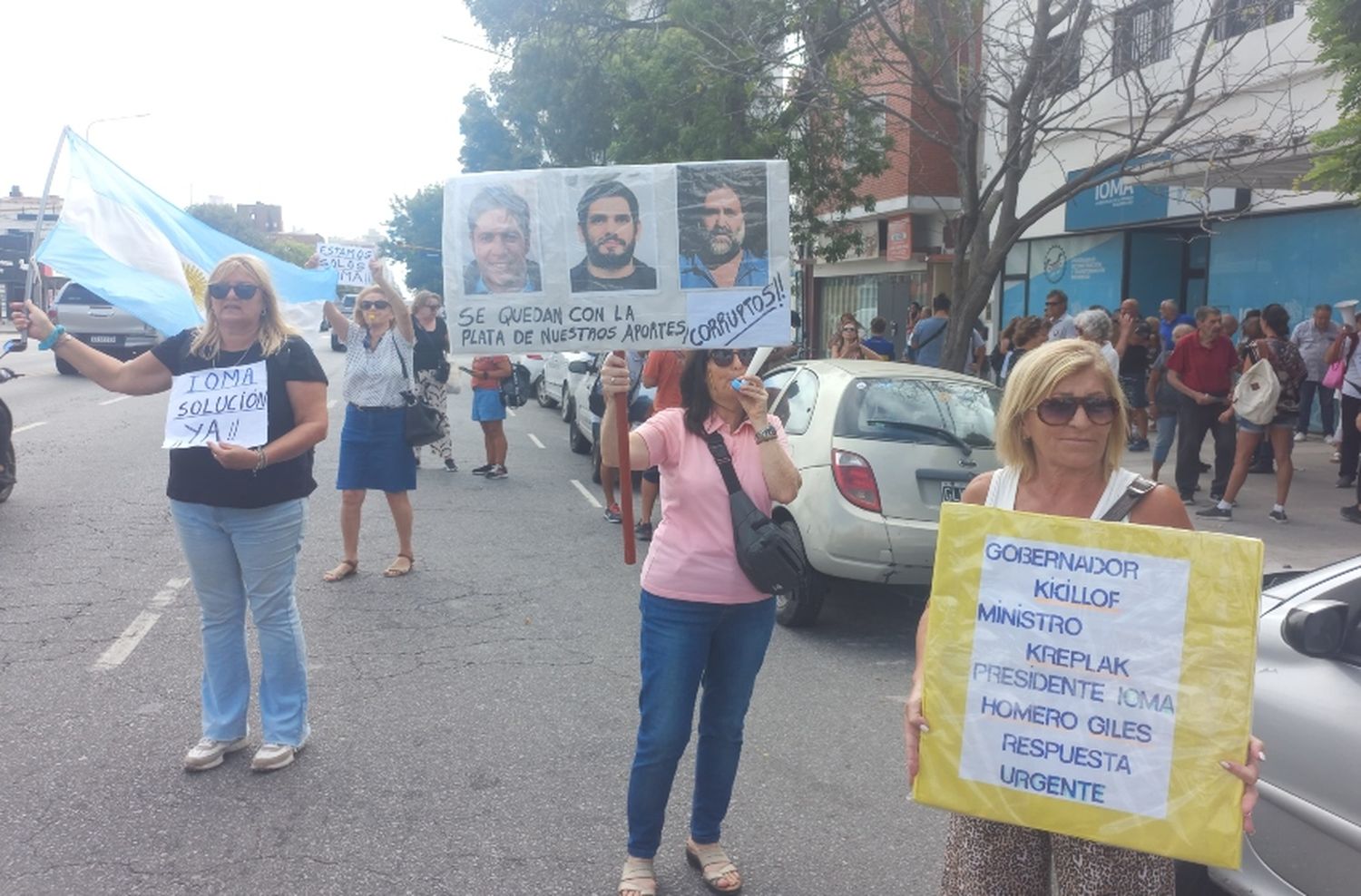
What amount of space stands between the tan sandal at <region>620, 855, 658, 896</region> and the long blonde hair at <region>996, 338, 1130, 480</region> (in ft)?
5.62

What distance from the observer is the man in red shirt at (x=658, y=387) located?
6391mm

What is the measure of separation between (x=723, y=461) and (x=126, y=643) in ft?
13.2

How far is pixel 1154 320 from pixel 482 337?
12.5 metres

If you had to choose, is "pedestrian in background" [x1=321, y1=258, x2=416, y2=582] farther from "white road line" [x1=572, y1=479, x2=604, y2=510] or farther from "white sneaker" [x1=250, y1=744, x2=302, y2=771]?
"white road line" [x1=572, y1=479, x2=604, y2=510]

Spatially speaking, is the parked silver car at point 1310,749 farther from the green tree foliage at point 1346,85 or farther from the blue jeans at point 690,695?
the green tree foliage at point 1346,85

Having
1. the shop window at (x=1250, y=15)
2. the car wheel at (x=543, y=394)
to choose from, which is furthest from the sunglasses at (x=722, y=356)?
the car wheel at (x=543, y=394)

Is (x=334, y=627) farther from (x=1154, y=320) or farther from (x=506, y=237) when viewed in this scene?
(x=1154, y=320)

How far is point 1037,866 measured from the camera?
7.96ft

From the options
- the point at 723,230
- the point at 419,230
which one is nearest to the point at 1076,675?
the point at 723,230

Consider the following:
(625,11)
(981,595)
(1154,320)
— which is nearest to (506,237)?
(981,595)

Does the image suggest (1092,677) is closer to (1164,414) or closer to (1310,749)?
(1310,749)

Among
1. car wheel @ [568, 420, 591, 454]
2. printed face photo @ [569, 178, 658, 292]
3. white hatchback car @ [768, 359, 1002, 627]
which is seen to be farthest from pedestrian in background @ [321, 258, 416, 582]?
car wheel @ [568, 420, 591, 454]

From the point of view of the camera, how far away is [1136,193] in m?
16.8

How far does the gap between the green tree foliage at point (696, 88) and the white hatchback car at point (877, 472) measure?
6191 mm
